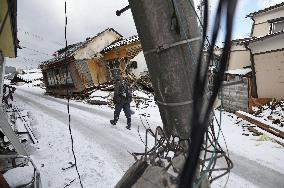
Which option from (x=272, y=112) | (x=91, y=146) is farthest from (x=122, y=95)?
(x=272, y=112)

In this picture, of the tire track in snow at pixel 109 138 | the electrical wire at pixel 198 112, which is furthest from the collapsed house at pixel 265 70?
the electrical wire at pixel 198 112

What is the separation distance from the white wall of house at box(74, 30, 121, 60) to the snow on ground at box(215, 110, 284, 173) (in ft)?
53.2

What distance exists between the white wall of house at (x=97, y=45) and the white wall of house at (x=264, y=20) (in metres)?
12.6

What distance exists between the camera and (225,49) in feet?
2.67

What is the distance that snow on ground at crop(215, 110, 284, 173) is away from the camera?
6.71m

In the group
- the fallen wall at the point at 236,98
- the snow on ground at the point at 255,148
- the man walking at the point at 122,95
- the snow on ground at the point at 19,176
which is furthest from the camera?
the fallen wall at the point at 236,98

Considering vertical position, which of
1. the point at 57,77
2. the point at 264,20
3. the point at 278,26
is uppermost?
the point at 264,20

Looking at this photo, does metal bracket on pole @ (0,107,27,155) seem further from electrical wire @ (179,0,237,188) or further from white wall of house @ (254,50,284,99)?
white wall of house @ (254,50,284,99)

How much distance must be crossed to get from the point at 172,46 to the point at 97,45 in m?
23.6

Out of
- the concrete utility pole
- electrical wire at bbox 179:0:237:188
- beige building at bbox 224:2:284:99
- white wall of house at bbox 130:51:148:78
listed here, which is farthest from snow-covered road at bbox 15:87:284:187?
white wall of house at bbox 130:51:148:78

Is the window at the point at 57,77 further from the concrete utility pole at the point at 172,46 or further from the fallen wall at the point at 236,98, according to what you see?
the concrete utility pole at the point at 172,46

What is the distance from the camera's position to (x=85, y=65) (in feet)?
77.7

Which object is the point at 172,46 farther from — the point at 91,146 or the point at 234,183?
the point at 91,146

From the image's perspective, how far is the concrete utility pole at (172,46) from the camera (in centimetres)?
220
